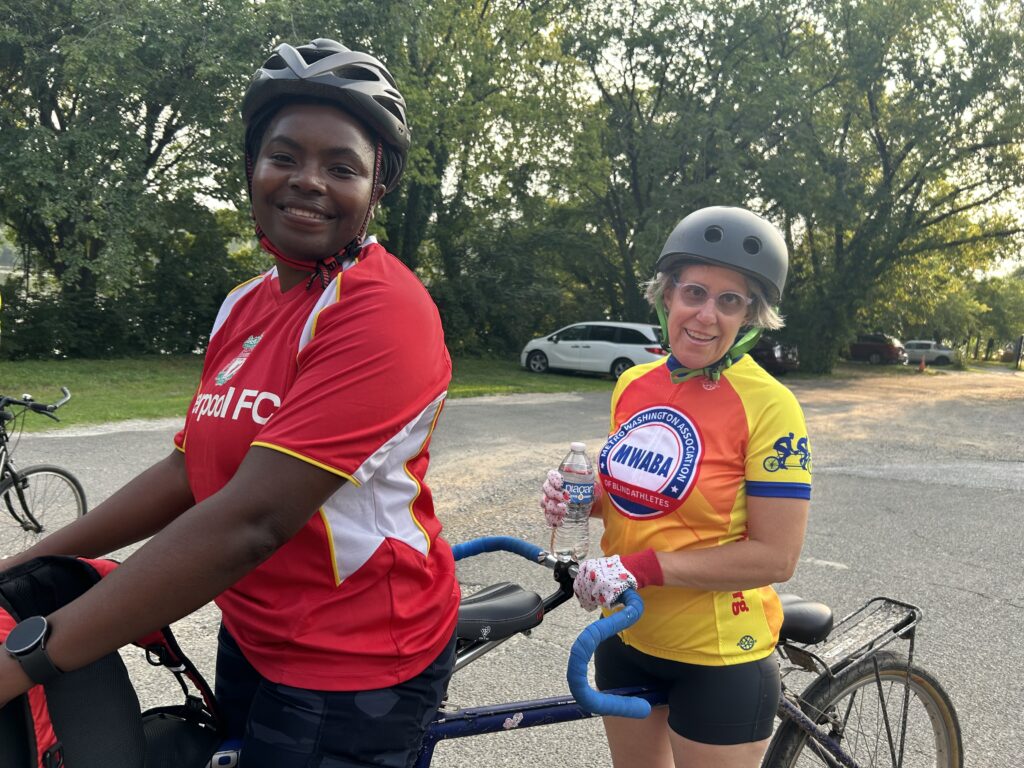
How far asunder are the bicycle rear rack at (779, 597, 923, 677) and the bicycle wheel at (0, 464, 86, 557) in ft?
16.7

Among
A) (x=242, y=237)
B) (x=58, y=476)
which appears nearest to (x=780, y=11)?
(x=242, y=237)

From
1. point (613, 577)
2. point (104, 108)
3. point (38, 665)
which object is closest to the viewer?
point (38, 665)

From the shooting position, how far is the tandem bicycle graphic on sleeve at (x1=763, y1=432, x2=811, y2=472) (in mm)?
1933

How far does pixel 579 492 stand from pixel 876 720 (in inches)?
51.2

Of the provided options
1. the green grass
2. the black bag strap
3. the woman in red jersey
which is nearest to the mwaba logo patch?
the woman in red jersey

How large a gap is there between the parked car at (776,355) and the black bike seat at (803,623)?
84.3 feet

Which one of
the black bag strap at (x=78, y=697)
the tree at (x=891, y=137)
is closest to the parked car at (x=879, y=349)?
the tree at (x=891, y=137)

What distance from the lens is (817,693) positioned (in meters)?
2.33

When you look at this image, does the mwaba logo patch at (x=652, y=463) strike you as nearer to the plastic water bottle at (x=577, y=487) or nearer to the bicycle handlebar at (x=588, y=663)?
the plastic water bottle at (x=577, y=487)

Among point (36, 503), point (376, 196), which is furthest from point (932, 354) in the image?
point (376, 196)

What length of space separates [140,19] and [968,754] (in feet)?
58.4

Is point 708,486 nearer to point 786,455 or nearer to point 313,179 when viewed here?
point 786,455

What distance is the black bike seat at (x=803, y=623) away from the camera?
2230 millimetres

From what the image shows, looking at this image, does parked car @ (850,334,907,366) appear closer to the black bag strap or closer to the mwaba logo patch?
the mwaba logo patch
